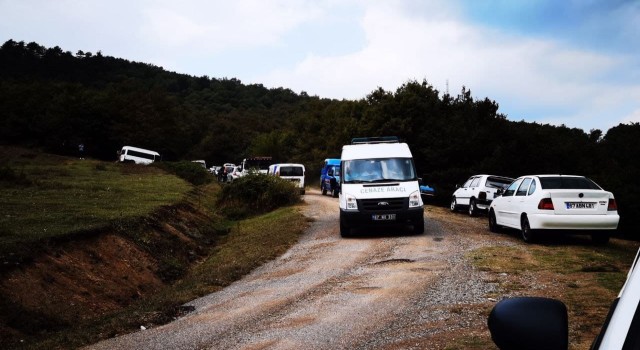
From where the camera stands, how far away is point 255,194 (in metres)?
26.2

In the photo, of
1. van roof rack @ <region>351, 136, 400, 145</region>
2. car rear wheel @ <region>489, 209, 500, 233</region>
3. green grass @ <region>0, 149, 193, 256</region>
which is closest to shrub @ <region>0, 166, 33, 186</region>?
green grass @ <region>0, 149, 193, 256</region>

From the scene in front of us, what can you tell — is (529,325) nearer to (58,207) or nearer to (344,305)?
(344,305)

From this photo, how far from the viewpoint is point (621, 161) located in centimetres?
3962

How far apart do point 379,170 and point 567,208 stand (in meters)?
5.16

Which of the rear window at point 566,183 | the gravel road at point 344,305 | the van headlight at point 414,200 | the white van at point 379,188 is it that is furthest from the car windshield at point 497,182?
the gravel road at point 344,305

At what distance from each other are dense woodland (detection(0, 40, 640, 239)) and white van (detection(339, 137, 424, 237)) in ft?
41.7

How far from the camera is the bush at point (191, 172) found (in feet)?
145

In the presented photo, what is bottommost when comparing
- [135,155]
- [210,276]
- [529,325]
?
[210,276]

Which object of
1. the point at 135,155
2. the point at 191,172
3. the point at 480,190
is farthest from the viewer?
the point at 135,155

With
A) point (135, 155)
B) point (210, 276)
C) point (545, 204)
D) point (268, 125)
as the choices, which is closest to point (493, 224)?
point (545, 204)

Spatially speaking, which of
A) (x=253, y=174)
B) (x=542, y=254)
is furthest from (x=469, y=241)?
(x=253, y=174)

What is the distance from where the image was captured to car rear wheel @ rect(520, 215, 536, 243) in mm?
13719

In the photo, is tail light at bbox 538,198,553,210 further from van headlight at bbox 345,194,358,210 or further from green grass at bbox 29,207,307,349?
green grass at bbox 29,207,307,349

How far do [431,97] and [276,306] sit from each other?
144ft
